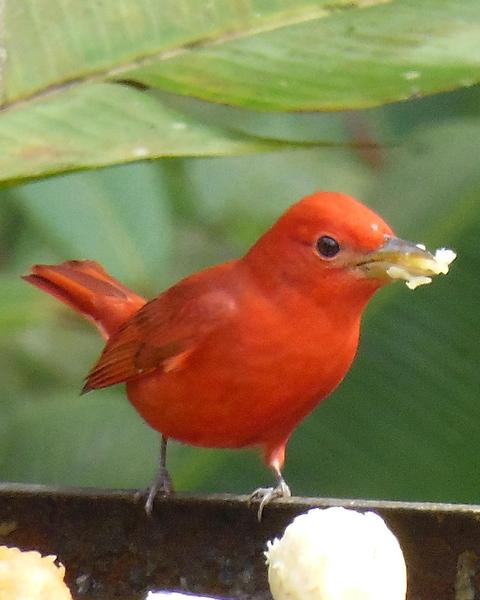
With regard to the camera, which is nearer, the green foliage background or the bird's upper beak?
the bird's upper beak

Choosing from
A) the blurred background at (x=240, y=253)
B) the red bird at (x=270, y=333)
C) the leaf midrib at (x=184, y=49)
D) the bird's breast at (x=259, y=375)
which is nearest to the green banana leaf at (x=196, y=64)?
the leaf midrib at (x=184, y=49)

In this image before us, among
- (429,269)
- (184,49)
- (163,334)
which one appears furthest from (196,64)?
(163,334)

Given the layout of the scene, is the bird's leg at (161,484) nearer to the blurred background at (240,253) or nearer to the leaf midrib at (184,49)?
the blurred background at (240,253)

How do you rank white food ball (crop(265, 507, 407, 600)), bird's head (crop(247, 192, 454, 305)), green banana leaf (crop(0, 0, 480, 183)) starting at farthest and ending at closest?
bird's head (crop(247, 192, 454, 305)) < green banana leaf (crop(0, 0, 480, 183)) < white food ball (crop(265, 507, 407, 600))

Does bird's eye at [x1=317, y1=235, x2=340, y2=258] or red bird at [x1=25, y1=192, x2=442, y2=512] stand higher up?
bird's eye at [x1=317, y1=235, x2=340, y2=258]

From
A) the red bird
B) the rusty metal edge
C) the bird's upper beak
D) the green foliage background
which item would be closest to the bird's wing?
the red bird

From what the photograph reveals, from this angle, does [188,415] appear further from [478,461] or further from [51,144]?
[51,144]

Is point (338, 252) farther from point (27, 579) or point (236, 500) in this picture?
point (27, 579)

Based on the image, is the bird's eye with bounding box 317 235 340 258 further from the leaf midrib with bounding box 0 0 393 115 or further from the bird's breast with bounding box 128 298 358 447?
the leaf midrib with bounding box 0 0 393 115
